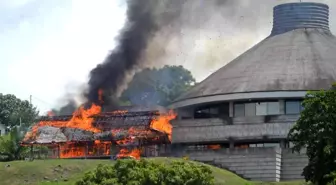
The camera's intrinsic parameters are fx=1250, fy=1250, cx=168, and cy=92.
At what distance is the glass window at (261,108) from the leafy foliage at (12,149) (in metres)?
25.4

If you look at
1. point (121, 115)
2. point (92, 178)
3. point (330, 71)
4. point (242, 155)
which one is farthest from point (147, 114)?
point (92, 178)

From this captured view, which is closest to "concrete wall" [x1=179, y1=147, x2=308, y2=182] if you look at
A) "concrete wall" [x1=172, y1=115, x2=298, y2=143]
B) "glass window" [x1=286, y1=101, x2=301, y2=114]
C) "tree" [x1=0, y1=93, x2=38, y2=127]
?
"concrete wall" [x1=172, y1=115, x2=298, y2=143]

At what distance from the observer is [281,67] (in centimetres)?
13738

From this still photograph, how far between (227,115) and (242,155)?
1303 centimetres

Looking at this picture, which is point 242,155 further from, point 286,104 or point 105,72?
point 105,72

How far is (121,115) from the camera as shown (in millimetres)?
131750

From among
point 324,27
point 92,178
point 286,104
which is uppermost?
point 324,27

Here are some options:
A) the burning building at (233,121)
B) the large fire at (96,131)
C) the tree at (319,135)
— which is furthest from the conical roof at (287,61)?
the tree at (319,135)

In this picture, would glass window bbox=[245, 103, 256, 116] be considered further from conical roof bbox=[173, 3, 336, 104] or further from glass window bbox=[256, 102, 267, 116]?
conical roof bbox=[173, 3, 336, 104]

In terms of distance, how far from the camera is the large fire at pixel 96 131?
12800 centimetres

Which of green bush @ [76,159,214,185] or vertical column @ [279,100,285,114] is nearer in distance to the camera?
green bush @ [76,159,214,185]

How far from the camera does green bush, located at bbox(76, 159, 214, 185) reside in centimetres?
9506

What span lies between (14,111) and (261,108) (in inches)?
2067

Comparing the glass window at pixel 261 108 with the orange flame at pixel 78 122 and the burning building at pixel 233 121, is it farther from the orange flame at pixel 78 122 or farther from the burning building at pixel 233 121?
the orange flame at pixel 78 122
